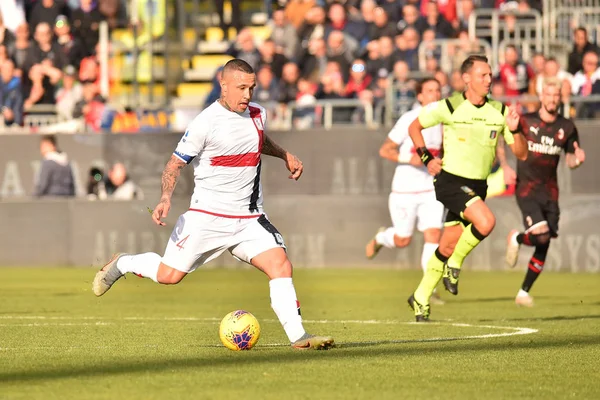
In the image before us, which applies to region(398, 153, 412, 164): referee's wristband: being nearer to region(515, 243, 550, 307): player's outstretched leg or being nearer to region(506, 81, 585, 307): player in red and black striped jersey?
region(506, 81, 585, 307): player in red and black striped jersey

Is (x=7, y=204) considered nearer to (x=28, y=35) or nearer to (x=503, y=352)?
(x=28, y=35)

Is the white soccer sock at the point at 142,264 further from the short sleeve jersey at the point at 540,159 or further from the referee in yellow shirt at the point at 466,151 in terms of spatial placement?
the short sleeve jersey at the point at 540,159

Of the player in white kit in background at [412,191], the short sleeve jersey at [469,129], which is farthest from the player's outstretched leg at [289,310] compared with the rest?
the player in white kit in background at [412,191]

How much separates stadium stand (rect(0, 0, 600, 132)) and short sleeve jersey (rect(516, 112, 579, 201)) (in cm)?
517

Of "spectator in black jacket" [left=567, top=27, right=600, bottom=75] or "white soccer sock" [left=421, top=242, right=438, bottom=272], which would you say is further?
"spectator in black jacket" [left=567, top=27, right=600, bottom=75]

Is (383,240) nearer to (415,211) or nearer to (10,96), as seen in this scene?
Result: (415,211)

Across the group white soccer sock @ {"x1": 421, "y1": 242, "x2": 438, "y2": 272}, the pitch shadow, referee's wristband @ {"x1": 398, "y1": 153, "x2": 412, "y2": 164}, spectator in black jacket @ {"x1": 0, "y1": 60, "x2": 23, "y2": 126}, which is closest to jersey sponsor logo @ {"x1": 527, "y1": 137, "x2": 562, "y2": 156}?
referee's wristband @ {"x1": 398, "y1": 153, "x2": 412, "y2": 164}

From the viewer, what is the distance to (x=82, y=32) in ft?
93.4

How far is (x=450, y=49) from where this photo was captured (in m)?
24.5

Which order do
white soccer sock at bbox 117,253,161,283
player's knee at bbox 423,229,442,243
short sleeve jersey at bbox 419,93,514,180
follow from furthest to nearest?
player's knee at bbox 423,229,442,243 → short sleeve jersey at bbox 419,93,514,180 → white soccer sock at bbox 117,253,161,283

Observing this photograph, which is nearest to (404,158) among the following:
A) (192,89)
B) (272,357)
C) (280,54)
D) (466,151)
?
(466,151)

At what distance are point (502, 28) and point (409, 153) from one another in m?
9.12

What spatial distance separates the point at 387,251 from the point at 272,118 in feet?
11.0

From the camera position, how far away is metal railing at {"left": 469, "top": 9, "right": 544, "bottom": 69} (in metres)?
24.7
